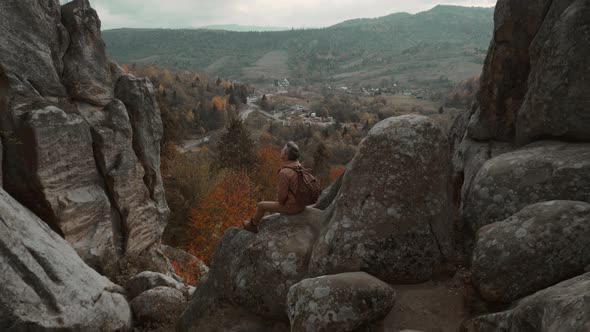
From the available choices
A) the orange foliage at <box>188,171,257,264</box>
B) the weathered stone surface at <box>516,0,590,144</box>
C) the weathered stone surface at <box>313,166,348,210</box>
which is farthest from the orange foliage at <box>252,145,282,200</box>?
the weathered stone surface at <box>516,0,590,144</box>

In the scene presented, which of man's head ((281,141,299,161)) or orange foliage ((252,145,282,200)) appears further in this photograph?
orange foliage ((252,145,282,200))

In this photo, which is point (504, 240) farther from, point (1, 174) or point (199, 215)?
point (199, 215)

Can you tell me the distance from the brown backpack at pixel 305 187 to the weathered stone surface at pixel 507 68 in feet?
22.7

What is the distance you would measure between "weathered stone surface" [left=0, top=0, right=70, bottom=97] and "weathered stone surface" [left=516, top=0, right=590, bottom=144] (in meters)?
21.6

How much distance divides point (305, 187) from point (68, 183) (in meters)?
15.0

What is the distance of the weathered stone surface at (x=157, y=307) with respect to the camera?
1606 centimetres

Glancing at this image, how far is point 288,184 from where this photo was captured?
41.8 feet

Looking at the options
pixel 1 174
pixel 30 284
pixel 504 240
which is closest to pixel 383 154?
pixel 504 240

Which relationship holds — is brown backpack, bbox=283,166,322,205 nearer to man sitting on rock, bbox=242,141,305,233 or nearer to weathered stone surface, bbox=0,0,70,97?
man sitting on rock, bbox=242,141,305,233

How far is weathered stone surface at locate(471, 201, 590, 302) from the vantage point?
8.48m

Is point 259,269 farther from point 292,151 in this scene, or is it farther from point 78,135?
point 78,135

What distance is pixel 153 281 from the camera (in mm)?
18922

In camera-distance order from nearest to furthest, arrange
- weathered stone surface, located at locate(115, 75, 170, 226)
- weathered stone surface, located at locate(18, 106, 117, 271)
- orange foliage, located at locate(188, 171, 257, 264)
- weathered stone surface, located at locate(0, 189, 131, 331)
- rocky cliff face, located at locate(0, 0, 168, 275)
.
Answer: weathered stone surface, located at locate(0, 189, 131, 331) < rocky cliff face, located at locate(0, 0, 168, 275) < weathered stone surface, located at locate(18, 106, 117, 271) < weathered stone surface, located at locate(115, 75, 170, 226) < orange foliage, located at locate(188, 171, 257, 264)

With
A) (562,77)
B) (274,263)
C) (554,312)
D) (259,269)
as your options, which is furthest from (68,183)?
(562,77)
